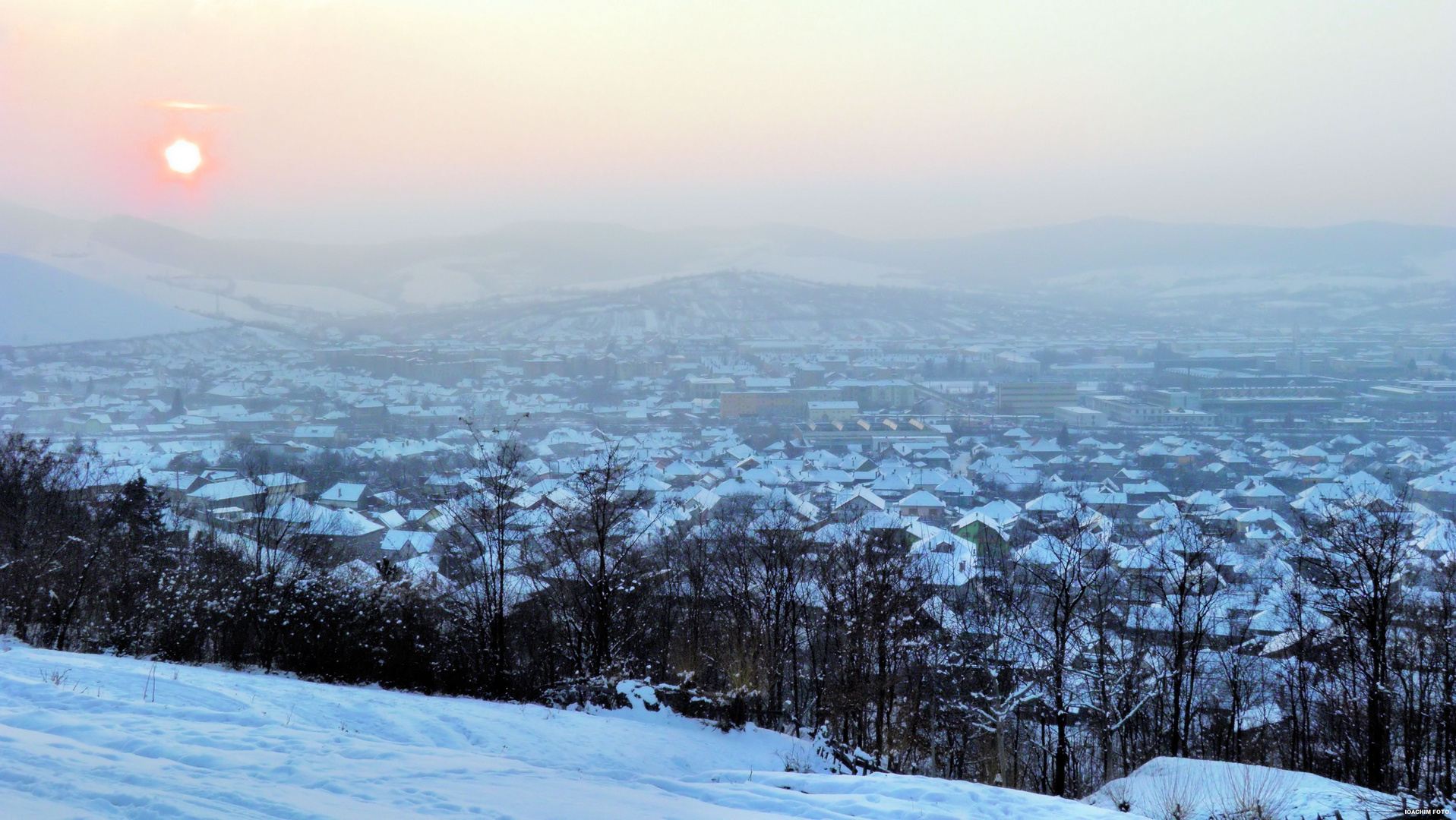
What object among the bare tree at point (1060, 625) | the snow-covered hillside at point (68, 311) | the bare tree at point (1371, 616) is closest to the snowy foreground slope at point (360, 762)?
the bare tree at point (1060, 625)

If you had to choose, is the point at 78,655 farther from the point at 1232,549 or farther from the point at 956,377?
the point at 956,377

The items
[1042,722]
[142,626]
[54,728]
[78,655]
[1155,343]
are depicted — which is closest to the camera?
[54,728]

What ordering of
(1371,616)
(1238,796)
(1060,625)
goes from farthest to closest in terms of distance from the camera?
(1060,625) < (1371,616) < (1238,796)

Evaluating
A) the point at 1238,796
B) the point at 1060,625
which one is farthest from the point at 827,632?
the point at 1238,796

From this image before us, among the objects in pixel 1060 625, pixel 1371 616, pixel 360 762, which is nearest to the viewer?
pixel 360 762

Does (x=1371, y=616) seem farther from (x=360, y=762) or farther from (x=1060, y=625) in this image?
(x=360, y=762)

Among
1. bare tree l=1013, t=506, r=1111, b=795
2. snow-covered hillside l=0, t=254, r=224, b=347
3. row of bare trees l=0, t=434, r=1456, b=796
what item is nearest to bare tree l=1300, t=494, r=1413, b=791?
row of bare trees l=0, t=434, r=1456, b=796

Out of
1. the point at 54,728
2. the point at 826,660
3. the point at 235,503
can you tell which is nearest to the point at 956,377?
the point at 235,503

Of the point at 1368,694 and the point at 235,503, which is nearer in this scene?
the point at 1368,694
